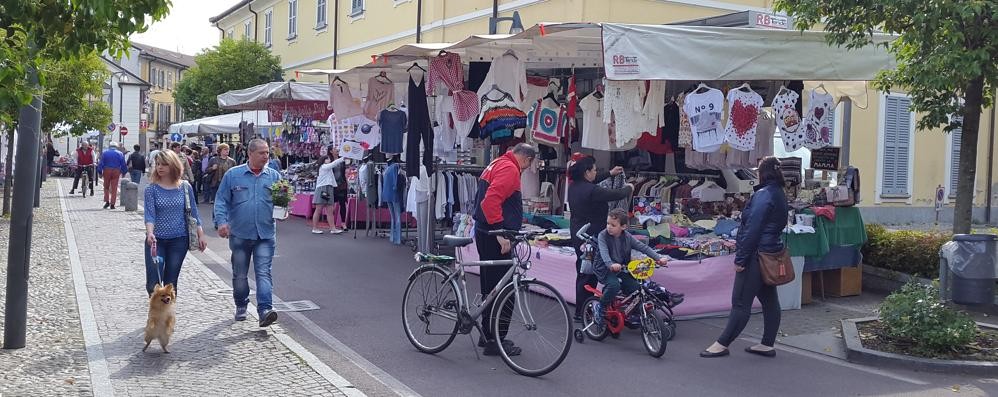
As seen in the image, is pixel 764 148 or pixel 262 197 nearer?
pixel 262 197

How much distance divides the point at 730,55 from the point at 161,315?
5928 millimetres

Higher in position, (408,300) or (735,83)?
(735,83)

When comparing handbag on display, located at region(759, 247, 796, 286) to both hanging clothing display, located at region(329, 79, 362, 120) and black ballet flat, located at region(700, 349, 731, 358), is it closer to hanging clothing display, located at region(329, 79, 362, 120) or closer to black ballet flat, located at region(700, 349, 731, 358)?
black ballet flat, located at region(700, 349, 731, 358)

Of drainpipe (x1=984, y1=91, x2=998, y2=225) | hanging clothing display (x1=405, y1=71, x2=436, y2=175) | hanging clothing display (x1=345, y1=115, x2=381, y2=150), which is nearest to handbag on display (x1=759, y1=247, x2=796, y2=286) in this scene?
hanging clothing display (x1=405, y1=71, x2=436, y2=175)

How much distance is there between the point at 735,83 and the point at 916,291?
154 inches

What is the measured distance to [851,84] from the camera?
39.4 feet

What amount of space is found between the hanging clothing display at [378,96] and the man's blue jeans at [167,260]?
723 centimetres

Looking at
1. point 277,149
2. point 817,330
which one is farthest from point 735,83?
point 277,149

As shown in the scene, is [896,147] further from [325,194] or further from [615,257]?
[615,257]

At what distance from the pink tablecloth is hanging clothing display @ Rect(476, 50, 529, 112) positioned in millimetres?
2438

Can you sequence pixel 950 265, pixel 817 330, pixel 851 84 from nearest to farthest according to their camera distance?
pixel 950 265 < pixel 817 330 < pixel 851 84

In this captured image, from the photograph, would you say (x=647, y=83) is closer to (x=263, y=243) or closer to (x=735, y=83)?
(x=735, y=83)

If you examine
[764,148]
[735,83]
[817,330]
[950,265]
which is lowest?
[817,330]

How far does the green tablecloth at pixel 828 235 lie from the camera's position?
33.0 feet
